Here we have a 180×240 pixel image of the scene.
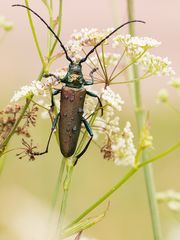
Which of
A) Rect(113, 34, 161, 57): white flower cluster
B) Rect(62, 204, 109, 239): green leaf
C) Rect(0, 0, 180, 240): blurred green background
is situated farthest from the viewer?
Rect(0, 0, 180, 240): blurred green background

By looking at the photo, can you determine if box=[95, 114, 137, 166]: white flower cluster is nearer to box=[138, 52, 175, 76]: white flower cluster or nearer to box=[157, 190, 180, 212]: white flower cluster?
box=[138, 52, 175, 76]: white flower cluster

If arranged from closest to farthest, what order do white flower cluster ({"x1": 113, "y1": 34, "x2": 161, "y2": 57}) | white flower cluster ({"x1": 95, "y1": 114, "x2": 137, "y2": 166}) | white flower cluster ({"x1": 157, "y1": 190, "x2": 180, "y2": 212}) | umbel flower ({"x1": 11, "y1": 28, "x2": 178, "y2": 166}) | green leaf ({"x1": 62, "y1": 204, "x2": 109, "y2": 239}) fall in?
green leaf ({"x1": 62, "y1": 204, "x2": 109, "y2": 239})
white flower cluster ({"x1": 95, "y1": 114, "x2": 137, "y2": 166})
umbel flower ({"x1": 11, "y1": 28, "x2": 178, "y2": 166})
white flower cluster ({"x1": 113, "y1": 34, "x2": 161, "y2": 57})
white flower cluster ({"x1": 157, "y1": 190, "x2": 180, "y2": 212})

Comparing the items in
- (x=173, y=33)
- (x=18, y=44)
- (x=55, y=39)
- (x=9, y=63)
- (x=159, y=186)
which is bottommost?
(x=55, y=39)

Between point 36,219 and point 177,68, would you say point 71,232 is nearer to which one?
point 36,219

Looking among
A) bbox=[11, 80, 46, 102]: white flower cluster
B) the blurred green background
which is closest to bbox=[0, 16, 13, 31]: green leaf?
the blurred green background

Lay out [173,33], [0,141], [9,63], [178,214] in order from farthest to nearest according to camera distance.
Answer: [173,33] → [9,63] → [178,214] → [0,141]

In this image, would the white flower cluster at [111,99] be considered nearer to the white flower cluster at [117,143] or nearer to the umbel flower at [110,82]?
the umbel flower at [110,82]

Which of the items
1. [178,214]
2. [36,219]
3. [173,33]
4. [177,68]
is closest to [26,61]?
[177,68]
